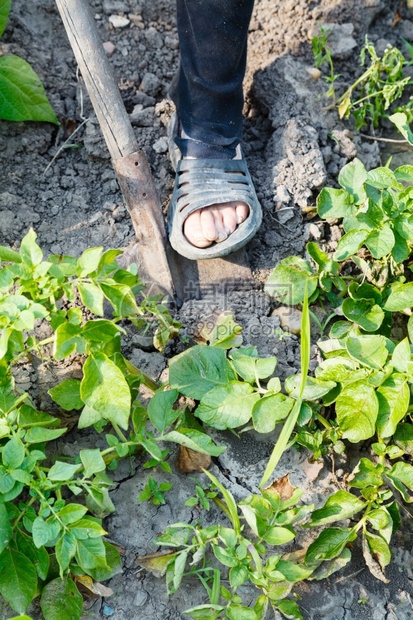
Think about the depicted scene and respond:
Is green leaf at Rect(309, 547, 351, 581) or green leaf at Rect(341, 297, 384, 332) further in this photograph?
green leaf at Rect(341, 297, 384, 332)

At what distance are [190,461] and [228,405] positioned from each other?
9.1 inches

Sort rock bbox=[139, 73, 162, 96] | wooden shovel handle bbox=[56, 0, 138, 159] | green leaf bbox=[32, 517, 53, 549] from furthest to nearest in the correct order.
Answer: rock bbox=[139, 73, 162, 96] → wooden shovel handle bbox=[56, 0, 138, 159] → green leaf bbox=[32, 517, 53, 549]

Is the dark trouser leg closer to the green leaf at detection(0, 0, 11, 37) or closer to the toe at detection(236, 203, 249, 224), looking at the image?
the toe at detection(236, 203, 249, 224)

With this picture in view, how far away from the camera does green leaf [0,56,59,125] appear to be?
2.19 m

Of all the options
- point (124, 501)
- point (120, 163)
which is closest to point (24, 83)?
point (120, 163)

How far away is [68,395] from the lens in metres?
1.67

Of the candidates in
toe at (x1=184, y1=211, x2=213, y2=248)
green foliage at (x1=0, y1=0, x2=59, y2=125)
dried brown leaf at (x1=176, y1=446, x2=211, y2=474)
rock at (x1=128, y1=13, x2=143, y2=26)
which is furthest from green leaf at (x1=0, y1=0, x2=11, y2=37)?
dried brown leaf at (x1=176, y1=446, x2=211, y2=474)

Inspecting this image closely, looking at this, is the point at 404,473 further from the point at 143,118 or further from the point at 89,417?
the point at 143,118

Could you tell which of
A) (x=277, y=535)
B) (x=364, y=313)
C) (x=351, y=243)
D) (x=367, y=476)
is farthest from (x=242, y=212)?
(x=277, y=535)

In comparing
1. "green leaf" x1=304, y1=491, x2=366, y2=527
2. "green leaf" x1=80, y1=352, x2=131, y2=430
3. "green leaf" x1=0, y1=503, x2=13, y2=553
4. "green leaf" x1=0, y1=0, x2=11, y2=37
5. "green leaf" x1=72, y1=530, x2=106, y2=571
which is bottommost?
"green leaf" x1=304, y1=491, x2=366, y2=527

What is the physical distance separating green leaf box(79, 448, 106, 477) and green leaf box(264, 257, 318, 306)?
2.74 ft

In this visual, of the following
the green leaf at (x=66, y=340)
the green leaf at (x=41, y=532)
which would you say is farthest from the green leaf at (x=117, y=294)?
the green leaf at (x=41, y=532)

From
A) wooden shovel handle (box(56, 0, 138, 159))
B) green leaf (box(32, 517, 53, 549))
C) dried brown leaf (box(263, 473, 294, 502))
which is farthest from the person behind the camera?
wooden shovel handle (box(56, 0, 138, 159))

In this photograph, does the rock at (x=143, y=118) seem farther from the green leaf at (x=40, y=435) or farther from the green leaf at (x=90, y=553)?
the green leaf at (x=90, y=553)
